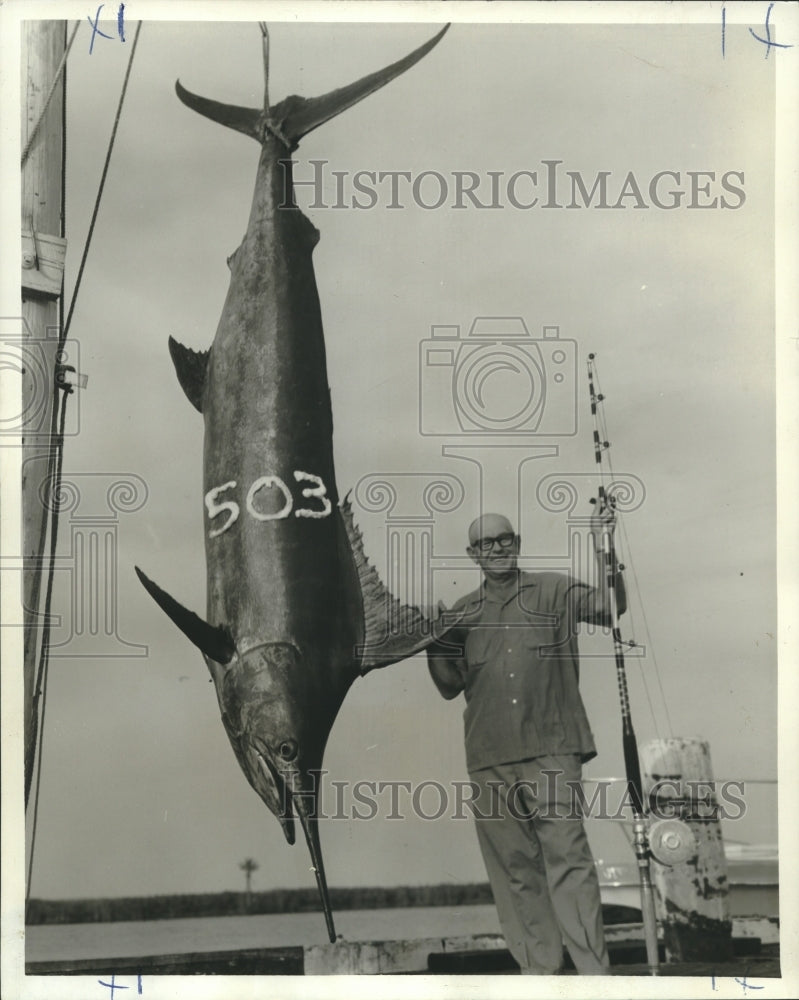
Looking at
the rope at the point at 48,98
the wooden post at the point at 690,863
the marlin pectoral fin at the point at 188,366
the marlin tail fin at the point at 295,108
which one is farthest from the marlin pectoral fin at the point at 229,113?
the wooden post at the point at 690,863

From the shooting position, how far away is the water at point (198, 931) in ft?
11.3

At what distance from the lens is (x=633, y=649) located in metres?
3.50

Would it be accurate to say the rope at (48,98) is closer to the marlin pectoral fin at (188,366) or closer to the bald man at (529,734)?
the marlin pectoral fin at (188,366)

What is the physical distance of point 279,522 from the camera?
3.43 m

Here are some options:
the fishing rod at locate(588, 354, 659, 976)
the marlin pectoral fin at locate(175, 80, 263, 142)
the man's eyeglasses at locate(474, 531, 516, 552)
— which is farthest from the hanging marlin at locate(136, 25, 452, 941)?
the fishing rod at locate(588, 354, 659, 976)

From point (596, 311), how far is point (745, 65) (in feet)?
2.44

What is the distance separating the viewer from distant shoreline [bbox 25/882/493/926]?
345 centimetres

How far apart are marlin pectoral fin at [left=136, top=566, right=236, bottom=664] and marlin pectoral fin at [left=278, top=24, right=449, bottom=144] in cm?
124

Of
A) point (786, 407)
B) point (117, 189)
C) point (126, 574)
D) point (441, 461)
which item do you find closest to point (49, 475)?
point (126, 574)

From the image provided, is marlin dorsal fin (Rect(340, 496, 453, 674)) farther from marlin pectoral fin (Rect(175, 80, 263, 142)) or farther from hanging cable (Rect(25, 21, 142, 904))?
marlin pectoral fin (Rect(175, 80, 263, 142))

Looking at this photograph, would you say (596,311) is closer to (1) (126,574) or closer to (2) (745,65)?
(2) (745,65)

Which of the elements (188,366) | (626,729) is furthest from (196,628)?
(626,729)

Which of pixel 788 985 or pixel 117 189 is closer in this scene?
pixel 788 985

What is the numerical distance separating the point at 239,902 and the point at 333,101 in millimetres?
2148
